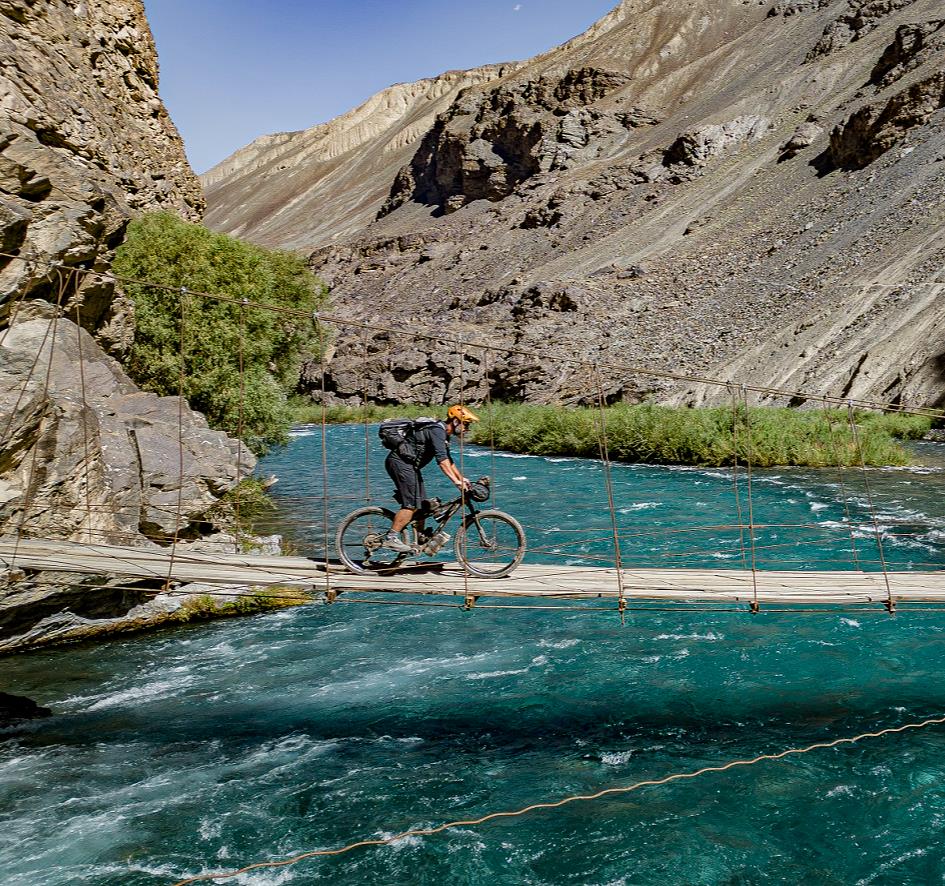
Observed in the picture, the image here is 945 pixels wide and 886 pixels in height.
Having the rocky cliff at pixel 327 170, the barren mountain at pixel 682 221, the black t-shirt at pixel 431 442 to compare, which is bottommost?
the black t-shirt at pixel 431 442

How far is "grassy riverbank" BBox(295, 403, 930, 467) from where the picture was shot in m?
22.2

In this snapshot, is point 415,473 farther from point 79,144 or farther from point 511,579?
point 79,144

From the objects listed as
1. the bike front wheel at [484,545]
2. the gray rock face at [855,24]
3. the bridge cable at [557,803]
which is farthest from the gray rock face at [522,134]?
the bridge cable at [557,803]

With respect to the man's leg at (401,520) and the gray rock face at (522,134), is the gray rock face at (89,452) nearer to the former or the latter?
the man's leg at (401,520)

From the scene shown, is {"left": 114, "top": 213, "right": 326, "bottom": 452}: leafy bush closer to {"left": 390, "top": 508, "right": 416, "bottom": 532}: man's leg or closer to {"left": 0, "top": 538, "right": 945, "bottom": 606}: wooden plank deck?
{"left": 0, "top": 538, "right": 945, "bottom": 606}: wooden plank deck

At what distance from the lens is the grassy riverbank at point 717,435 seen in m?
22.2

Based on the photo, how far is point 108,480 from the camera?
10984mm

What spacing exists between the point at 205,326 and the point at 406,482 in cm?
1193

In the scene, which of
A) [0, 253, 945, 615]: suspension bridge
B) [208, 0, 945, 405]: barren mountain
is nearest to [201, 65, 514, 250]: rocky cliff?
[208, 0, 945, 405]: barren mountain

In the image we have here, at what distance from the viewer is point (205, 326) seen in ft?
60.7

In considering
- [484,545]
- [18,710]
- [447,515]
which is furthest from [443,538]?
[18,710]

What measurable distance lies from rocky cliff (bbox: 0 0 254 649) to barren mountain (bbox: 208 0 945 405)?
561 centimetres

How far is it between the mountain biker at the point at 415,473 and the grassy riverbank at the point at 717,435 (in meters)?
11.8

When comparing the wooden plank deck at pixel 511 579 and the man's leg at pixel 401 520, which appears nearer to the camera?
the wooden plank deck at pixel 511 579
